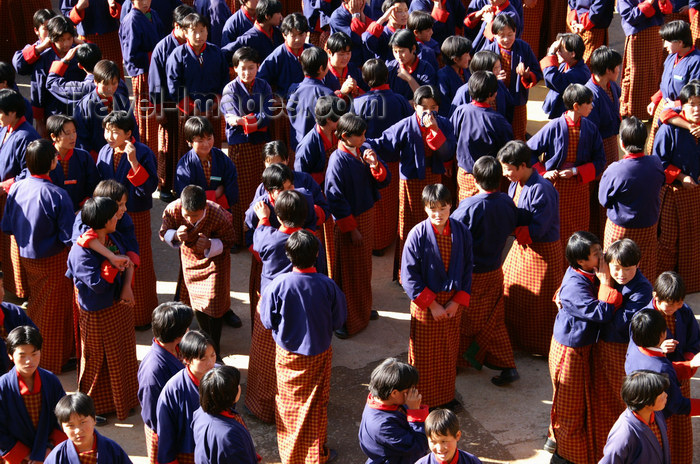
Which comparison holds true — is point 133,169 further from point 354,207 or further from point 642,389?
point 642,389

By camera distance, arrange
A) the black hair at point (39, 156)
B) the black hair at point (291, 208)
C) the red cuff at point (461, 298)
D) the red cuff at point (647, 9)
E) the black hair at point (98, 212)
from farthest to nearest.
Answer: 1. the red cuff at point (647, 9)
2. the black hair at point (39, 156)
3. the red cuff at point (461, 298)
4. the black hair at point (291, 208)
5. the black hair at point (98, 212)

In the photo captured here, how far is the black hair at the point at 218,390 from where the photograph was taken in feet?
15.5

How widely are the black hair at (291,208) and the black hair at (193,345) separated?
3.97ft

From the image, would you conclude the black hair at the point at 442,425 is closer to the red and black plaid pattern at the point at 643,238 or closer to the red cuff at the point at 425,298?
the red cuff at the point at 425,298

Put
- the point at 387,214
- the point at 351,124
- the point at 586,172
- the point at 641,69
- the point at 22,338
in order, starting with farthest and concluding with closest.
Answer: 1. the point at 641,69
2. the point at 387,214
3. the point at 586,172
4. the point at 351,124
5. the point at 22,338

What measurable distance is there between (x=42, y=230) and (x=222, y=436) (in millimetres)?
2463

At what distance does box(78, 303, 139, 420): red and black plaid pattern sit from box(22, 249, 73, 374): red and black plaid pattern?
46 centimetres

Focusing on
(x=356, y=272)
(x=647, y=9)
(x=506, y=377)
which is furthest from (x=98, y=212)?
(x=647, y=9)

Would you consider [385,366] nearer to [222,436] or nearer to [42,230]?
[222,436]

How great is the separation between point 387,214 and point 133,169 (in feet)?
7.54

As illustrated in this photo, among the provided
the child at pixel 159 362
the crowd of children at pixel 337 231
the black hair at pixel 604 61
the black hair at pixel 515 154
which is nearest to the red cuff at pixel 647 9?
the crowd of children at pixel 337 231

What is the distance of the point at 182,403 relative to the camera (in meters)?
5.05

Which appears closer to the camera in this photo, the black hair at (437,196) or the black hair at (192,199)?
the black hair at (437,196)

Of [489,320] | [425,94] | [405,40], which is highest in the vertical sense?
[405,40]
